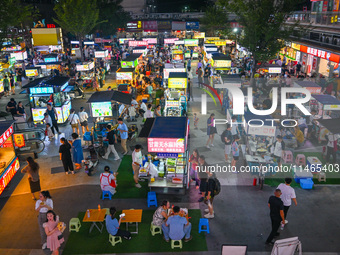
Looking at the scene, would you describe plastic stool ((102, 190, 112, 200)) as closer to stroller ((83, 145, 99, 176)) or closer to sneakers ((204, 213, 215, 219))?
stroller ((83, 145, 99, 176))

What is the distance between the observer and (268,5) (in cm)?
2280

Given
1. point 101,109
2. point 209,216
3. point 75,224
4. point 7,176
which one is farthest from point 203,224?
point 101,109

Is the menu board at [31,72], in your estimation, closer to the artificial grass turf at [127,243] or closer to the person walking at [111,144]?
the person walking at [111,144]

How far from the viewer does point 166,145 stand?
10148mm

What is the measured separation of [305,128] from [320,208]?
619 centimetres

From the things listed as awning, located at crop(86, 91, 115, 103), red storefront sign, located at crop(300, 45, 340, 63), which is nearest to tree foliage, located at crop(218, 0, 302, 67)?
red storefront sign, located at crop(300, 45, 340, 63)

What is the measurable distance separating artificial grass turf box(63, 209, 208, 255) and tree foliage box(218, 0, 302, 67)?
1772cm

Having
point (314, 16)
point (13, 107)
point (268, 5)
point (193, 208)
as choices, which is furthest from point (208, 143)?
point (314, 16)

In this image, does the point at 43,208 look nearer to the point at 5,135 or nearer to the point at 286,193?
the point at 5,135


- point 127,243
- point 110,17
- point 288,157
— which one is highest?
point 110,17

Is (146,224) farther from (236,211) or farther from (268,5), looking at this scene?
(268,5)

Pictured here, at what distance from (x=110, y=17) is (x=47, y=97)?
37.4 m

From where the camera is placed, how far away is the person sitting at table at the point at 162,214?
859 centimetres

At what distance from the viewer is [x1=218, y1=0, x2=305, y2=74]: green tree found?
22836 millimetres
